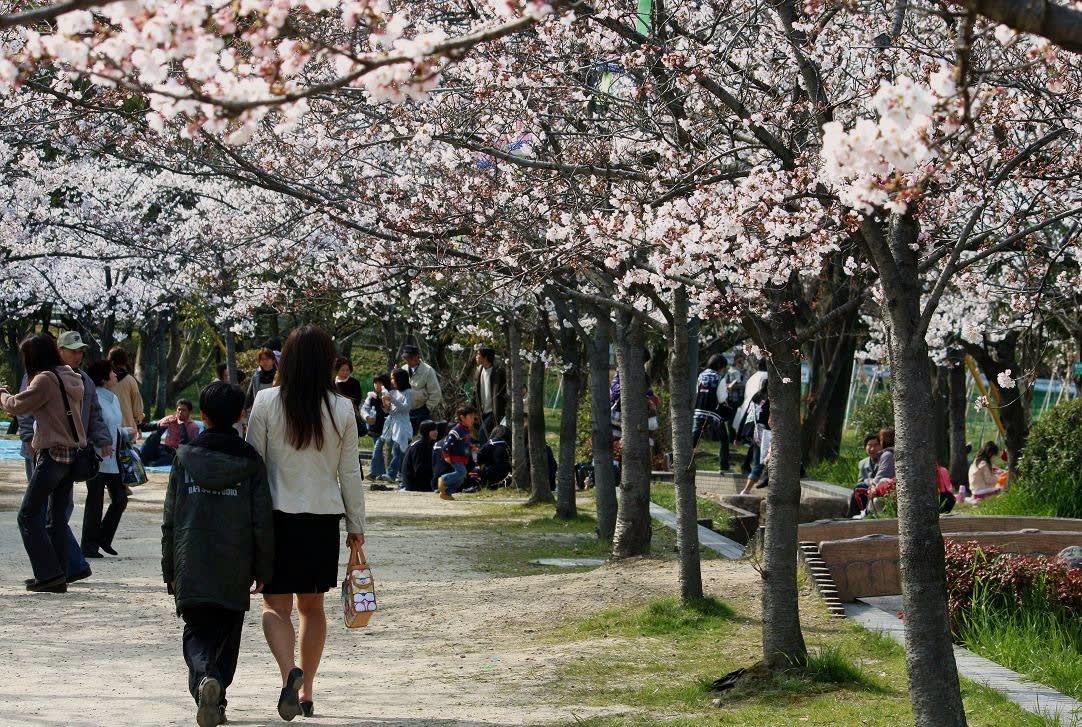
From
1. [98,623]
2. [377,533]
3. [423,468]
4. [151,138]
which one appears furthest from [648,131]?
[423,468]

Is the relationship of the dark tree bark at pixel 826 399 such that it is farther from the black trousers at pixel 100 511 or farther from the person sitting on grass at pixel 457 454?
the black trousers at pixel 100 511

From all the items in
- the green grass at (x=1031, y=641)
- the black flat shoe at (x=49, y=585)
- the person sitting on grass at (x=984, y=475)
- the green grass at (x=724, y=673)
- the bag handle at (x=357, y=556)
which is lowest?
the green grass at (x=724, y=673)

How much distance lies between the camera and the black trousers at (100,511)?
38.4 feet

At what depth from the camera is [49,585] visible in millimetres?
10234

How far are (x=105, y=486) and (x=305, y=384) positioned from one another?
6251mm

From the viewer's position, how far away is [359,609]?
6562mm

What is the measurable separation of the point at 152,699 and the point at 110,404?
537 centimetres

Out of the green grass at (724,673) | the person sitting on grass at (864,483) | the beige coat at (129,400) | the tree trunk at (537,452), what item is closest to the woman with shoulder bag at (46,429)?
the beige coat at (129,400)

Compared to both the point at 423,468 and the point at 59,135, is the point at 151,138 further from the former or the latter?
the point at 423,468

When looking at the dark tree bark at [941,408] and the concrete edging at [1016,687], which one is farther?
the dark tree bark at [941,408]

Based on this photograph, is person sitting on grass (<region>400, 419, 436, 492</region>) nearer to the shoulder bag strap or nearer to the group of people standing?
the group of people standing

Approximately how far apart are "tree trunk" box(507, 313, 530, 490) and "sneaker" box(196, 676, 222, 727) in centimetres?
1153

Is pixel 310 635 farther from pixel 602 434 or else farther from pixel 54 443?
pixel 602 434

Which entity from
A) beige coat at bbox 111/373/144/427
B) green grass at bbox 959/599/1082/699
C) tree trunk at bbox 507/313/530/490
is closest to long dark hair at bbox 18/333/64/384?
beige coat at bbox 111/373/144/427
